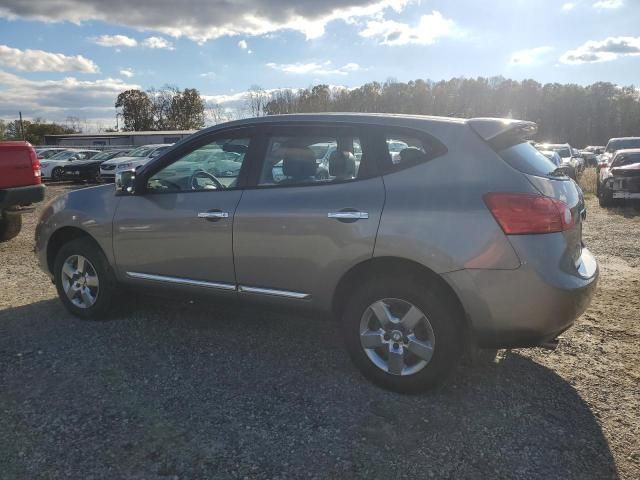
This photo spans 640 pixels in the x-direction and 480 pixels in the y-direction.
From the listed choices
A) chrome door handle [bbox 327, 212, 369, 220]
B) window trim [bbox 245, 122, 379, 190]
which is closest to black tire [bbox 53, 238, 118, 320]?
window trim [bbox 245, 122, 379, 190]

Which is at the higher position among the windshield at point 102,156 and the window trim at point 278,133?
the windshield at point 102,156

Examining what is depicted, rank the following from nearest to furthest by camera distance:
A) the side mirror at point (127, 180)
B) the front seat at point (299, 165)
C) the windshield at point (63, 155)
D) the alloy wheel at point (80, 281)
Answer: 1. the front seat at point (299, 165)
2. the side mirror at point (127, 180)
3. the alloy wheel at point (80, 281)
4. the windshield at point (63, 155)

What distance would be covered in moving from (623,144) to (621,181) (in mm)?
9470

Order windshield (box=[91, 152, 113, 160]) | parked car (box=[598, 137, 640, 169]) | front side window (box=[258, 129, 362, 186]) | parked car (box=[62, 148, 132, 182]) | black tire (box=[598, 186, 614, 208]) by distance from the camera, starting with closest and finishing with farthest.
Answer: front side window (box=[258, 129, 362, 186]) < black tire (box=[598, 186, 614, 208]) < parked car (box=[598, 137, 640, 169]) < parked car (box=[62, 148, 132, 182]) < windshield (box=[91, 152, 113, 160])

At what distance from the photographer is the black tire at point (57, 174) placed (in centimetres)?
2445

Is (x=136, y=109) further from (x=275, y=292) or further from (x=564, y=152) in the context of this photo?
(x=275, y=292)

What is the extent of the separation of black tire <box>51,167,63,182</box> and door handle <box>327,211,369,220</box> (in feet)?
80.1

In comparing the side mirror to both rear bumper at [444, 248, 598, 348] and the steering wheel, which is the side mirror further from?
rear bumper at [444, 248, 598, 348]

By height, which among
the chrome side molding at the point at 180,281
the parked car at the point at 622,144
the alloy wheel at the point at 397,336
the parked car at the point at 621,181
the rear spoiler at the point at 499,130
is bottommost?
the alloy wheel at the point at 397,336

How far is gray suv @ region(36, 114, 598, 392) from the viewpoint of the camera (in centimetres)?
297

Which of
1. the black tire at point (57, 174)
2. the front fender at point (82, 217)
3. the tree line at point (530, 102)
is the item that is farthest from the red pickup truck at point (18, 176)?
the tree line at point (530, 102)

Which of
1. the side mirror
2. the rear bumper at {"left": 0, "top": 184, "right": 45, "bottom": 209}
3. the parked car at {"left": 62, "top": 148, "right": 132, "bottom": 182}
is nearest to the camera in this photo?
the side mirror

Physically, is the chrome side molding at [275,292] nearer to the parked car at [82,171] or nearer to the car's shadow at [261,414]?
the car's shadow at [261,414]

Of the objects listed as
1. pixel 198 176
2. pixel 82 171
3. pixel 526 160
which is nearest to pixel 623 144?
pixel 526 160
